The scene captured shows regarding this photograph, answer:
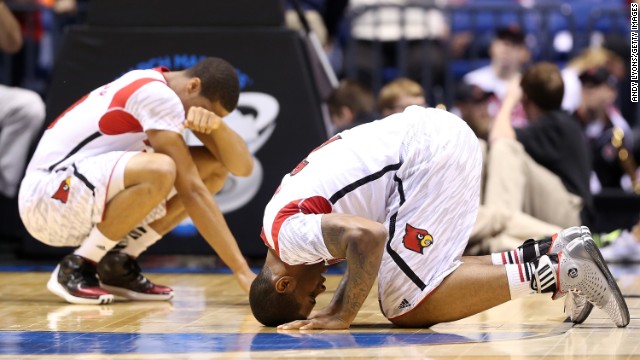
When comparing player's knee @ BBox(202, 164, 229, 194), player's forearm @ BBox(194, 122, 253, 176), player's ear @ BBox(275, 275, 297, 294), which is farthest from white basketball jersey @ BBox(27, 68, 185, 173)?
player's ear @ BBox(275, 275, 297, 294)

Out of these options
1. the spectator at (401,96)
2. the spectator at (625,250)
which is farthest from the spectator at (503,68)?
the spectator at (401,96)

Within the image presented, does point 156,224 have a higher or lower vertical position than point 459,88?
higher

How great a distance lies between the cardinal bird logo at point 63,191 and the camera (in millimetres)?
5773

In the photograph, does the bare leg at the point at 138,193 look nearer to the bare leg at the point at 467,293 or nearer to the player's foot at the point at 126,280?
the player's foot at the point at 126,280

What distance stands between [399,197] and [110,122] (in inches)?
67.4

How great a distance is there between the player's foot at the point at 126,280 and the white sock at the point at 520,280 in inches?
76.6

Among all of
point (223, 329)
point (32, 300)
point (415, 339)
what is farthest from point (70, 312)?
point (415, 339)

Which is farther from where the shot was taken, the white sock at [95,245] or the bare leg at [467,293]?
the white sock at [95,245]

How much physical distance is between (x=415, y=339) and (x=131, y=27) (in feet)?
12.0

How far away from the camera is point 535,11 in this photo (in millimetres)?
10055

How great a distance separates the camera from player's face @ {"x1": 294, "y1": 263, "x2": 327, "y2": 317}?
15.5 ft

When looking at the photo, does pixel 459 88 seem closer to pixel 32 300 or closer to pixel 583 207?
pixel 583 207

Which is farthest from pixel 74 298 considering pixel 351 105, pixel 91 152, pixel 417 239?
pixel 351 105

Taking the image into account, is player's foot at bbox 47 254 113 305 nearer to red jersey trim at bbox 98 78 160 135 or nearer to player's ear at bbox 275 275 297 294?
red jersey trim at bbox 98 78 160 135
